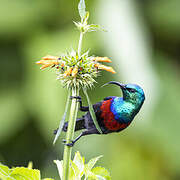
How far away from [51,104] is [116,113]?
5.06 ft

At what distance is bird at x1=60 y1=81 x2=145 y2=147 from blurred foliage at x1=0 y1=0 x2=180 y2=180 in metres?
1.49

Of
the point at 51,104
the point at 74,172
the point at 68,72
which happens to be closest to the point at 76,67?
the point at 68,72

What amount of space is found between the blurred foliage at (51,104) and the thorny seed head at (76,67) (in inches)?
58.9

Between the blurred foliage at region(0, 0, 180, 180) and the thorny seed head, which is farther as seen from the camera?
the blurred foliage at region(0, 0, 180, 180)

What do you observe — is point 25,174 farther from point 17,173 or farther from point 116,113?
point 116,113

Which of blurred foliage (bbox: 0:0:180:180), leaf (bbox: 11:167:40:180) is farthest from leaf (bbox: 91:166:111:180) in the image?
blurred foliage (bbox: 0:0:180:180)

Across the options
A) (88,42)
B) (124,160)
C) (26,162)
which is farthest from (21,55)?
(124,160)

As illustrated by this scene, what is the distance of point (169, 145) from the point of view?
7.28ft

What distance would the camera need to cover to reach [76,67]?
0.58m

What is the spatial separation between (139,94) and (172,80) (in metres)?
1.99

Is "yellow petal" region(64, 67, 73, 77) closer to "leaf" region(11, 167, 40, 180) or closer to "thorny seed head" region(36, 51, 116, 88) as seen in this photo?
"thorny seed head" region(36, 51, 116, 88)

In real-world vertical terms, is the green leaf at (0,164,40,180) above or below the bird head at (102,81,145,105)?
below

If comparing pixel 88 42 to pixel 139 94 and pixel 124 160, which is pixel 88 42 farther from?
pixel 139 94

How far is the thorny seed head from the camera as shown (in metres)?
0.58
